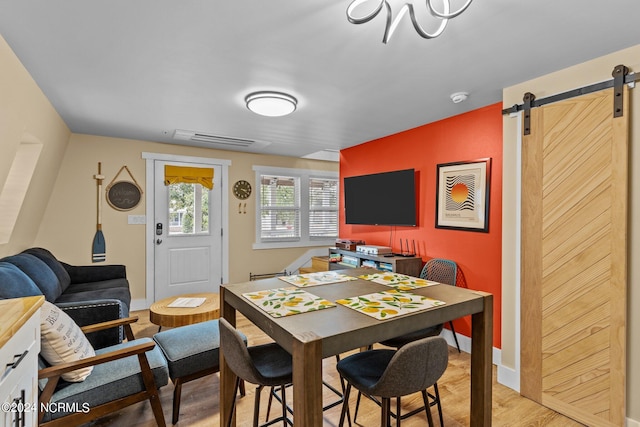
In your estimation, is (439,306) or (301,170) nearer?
(439,306)

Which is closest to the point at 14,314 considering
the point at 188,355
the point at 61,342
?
the point at 61,342

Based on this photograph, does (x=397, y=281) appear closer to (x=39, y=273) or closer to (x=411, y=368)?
(x=411, y=368)

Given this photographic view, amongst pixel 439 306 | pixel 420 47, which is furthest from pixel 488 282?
pixel 420 47

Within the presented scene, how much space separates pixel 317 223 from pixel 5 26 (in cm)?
449

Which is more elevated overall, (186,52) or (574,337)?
(186,52)

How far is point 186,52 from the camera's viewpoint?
6.27ft

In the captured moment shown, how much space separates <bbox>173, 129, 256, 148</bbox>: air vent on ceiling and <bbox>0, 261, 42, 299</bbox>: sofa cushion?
2.09 meters

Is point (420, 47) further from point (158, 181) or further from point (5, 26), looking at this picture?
point (158, 181)

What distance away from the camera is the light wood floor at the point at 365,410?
1995 millimetres

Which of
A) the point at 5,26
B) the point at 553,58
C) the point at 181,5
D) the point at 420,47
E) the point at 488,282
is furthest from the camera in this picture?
the point at 488,282

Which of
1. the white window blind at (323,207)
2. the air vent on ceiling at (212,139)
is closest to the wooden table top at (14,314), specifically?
the air vent on ceiling at (212,139)

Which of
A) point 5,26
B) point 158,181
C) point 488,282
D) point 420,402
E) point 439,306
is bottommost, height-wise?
point 420,402

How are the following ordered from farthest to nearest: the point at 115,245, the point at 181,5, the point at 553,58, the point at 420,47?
the point at 115,245 < the point at 553,58 < the point at 420,47 < the point at 181,5

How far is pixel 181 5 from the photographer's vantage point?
1.47 m
